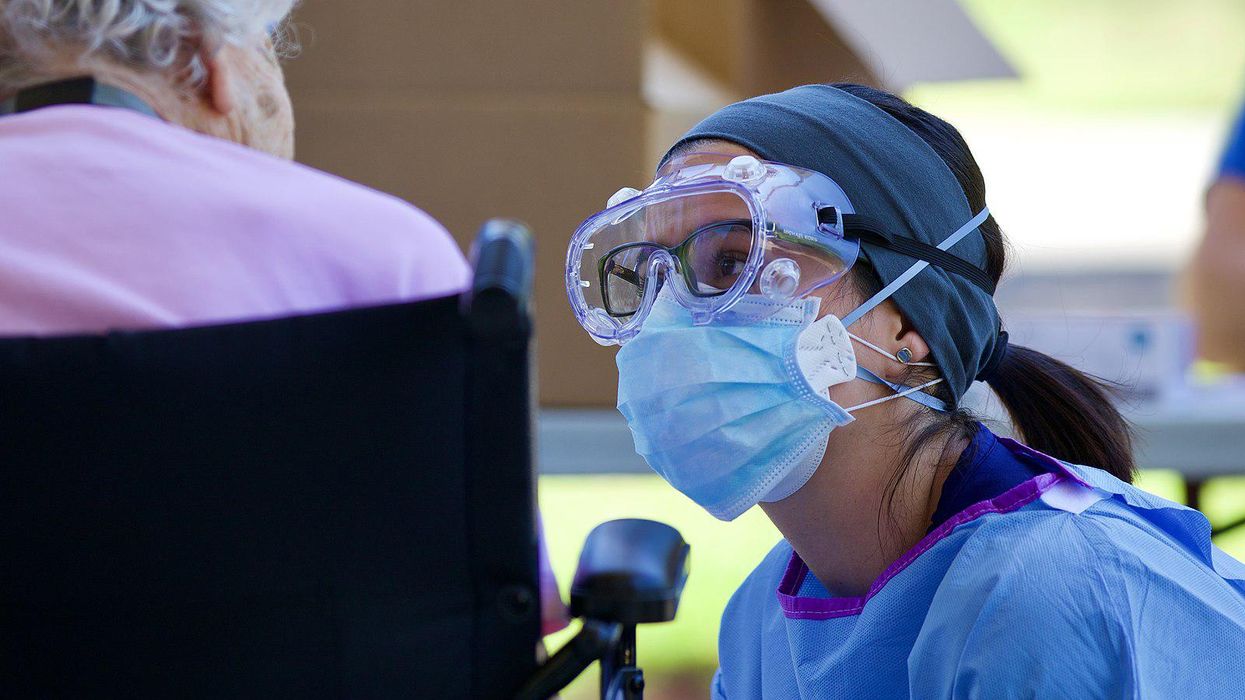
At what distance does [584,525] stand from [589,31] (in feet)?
5.60

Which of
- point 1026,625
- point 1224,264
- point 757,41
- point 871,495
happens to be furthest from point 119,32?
point 1224,264

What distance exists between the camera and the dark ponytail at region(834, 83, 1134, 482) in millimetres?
1331

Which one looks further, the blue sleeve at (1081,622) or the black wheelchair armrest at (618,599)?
the blue sleeve at (1081,622)

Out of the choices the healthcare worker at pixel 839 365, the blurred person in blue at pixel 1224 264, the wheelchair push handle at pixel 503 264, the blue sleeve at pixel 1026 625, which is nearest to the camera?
the wheelchair push handle at pixel 503 264

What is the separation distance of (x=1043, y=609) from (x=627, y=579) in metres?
0.37

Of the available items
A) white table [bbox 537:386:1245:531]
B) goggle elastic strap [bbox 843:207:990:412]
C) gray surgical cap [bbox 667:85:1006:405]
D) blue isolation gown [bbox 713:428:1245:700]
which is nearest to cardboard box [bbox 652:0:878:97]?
white table [bbox 537:386:1245:531]

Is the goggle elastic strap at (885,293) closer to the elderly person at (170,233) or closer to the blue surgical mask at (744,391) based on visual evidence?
the blue surgical mask at (744,391)

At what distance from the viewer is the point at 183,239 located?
2.98ft

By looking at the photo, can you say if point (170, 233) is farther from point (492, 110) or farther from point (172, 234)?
point (492, 110)

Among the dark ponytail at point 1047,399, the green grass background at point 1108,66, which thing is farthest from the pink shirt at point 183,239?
the green grass background at point 1108,66

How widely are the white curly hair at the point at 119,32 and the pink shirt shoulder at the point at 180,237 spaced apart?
205mm

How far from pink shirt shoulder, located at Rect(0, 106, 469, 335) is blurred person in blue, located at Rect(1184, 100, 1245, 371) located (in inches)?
102

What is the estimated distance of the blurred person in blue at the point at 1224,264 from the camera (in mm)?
3000

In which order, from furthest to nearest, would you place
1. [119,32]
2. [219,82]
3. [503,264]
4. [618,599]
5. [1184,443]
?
[1184,443] → [219,82] → [119,32] → [618,599] → [503,264]
